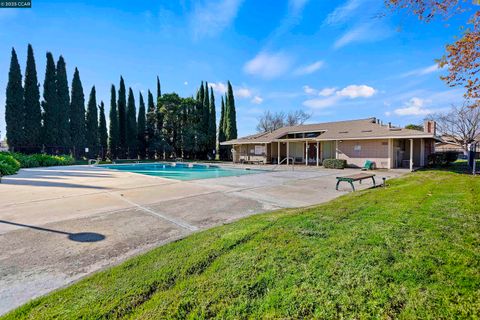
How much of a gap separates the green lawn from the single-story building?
16.2 meters

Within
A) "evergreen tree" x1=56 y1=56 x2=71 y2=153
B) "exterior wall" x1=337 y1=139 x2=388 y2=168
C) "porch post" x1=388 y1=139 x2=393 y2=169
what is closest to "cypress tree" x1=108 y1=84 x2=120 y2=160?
"evergreen tree" x1=56 y1=56 x2=71 y2=153

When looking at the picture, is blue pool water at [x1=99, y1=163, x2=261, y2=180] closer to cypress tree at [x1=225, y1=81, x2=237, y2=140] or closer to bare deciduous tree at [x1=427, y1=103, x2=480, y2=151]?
cypress tree at [x1=225, y1=81, x2=237, y2=140]

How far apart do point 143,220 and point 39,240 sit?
183 cm

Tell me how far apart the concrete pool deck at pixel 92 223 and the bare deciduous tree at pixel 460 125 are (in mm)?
41350

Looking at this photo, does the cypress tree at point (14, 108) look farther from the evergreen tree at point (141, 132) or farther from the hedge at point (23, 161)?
the evergreen tree at point (141, 132)

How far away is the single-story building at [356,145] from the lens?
18000 millimetres

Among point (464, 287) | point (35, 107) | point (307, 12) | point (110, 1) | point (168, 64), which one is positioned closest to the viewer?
point (464, 287)

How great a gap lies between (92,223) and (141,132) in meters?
34.4

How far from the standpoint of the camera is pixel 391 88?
1703 cm

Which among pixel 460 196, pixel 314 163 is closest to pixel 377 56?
Answer: pixel 460 196

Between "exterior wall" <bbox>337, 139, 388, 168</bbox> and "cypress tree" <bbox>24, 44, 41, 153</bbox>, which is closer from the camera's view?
"exterior wall" <bbox>337, 139, 388, 168</bbox>

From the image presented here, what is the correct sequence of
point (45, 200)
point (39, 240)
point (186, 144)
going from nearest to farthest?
1. point (39, 240)
2. point (45, 200)
3. point (186, 144)

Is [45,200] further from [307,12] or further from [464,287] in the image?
[307,12]

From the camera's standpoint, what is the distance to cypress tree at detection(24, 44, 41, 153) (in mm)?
26516
